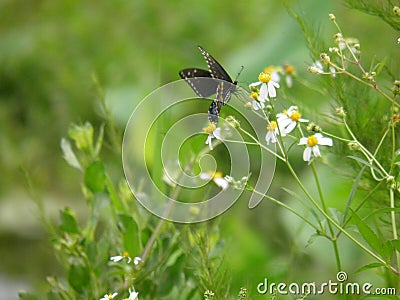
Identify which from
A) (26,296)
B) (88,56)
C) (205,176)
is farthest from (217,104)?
(88,56)

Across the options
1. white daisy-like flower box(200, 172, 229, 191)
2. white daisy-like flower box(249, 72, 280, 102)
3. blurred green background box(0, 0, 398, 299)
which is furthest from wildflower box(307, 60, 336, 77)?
blurred green background box(0, 0, 398, 299)

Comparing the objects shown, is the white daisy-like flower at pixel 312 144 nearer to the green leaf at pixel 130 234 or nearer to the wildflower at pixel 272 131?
the wildflower at pixel 272 131

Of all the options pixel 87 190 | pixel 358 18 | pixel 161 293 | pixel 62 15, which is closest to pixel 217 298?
pixel 161 293

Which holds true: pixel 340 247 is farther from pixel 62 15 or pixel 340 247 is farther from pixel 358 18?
pixel 62 15

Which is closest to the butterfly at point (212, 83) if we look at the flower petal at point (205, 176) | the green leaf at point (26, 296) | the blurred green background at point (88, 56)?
the flower petal at point (205, 176)

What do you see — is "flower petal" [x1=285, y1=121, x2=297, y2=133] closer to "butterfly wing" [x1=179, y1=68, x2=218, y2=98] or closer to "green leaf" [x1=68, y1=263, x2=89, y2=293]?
"butterfly wing" [x1=179, y1=68, x2=218, y2=98]
